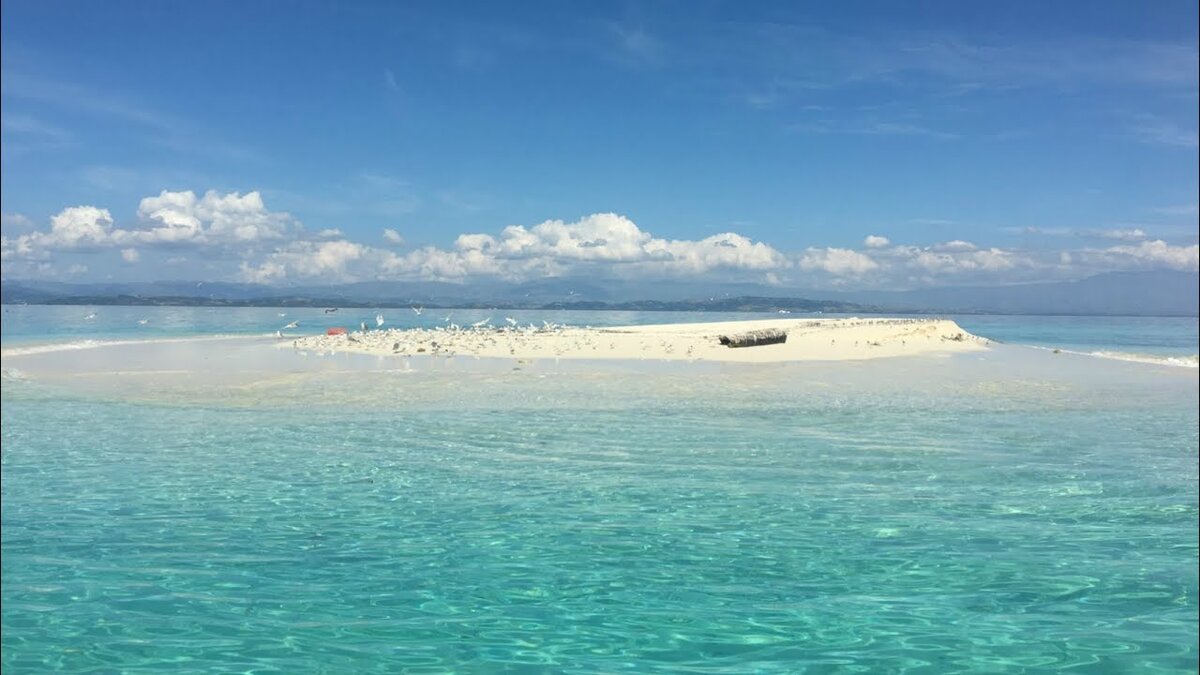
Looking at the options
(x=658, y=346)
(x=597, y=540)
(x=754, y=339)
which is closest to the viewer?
Result: (x=597, y=540)

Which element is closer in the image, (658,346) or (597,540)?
(597,540)

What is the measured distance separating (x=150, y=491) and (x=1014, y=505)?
43.3 feet

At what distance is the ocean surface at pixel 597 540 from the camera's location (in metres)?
7.79

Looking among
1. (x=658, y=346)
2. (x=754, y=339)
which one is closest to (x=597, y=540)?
(x=658, y=346)

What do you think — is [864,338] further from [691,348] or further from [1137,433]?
[1137,433]

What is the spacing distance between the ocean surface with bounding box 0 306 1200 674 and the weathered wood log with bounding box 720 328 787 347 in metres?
27.7

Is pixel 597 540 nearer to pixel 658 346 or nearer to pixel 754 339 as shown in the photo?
pixel 658 346

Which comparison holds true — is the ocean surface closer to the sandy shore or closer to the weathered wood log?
the sandy shore

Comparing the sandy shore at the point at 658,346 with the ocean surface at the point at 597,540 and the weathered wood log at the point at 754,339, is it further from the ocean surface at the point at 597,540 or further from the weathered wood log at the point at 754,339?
the ocean surface at the point at 597,540

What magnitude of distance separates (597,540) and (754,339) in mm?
41971

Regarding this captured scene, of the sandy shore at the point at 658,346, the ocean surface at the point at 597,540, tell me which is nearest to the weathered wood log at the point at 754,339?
the sandy shore at the point at 658,346

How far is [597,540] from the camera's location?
35.9ft

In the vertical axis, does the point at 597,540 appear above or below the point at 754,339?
below

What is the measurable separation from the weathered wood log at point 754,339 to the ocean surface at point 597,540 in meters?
27.7
